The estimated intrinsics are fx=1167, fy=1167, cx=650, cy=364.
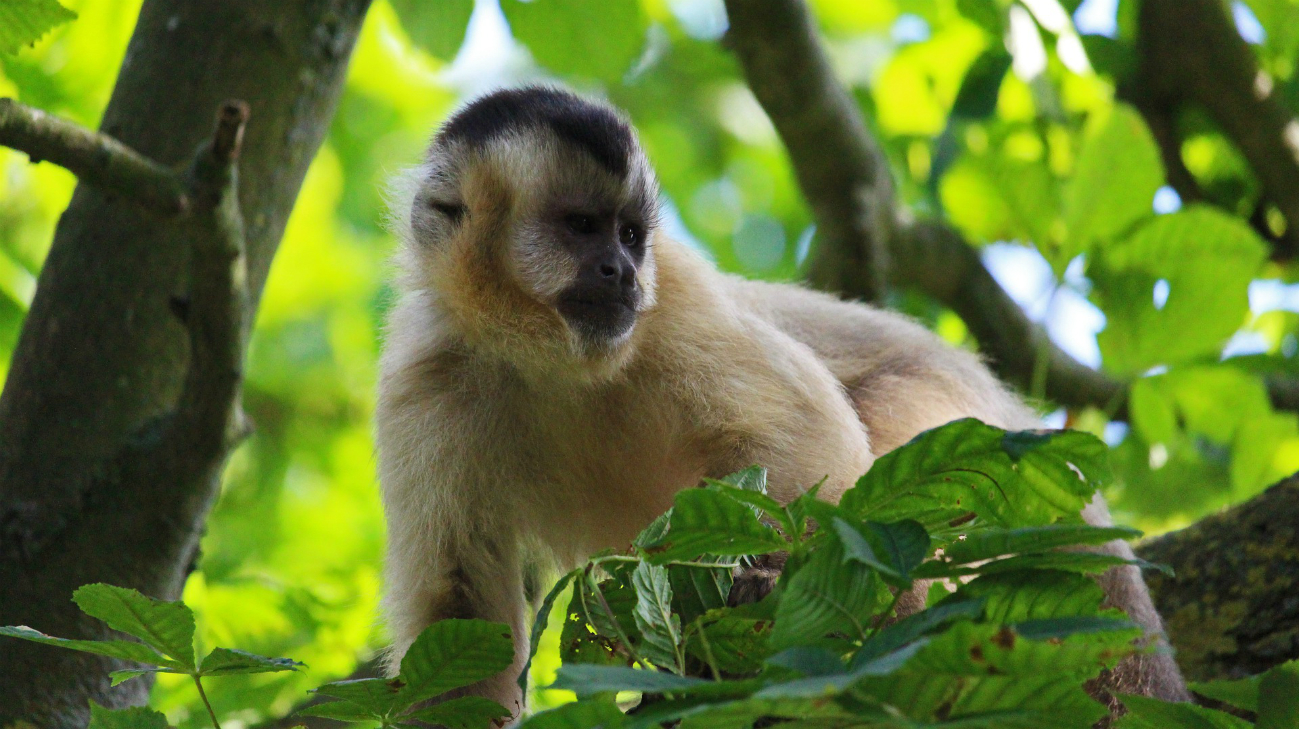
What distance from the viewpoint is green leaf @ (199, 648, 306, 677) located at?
6.79 feet

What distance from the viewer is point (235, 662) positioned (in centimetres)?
210

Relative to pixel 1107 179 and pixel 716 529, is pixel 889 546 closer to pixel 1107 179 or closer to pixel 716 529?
pixel 716 529

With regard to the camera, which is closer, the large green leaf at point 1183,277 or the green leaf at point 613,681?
the green leaf at point 613,681

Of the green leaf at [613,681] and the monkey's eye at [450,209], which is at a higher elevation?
the monkey's eye at [450,209]

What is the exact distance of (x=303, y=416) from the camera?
26.5ft

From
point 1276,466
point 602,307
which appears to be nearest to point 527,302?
point 602,307

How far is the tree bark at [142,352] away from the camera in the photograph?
3709 millimetres

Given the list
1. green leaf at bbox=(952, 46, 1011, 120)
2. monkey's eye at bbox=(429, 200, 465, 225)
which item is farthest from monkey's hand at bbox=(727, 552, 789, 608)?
green leaf at bbox=(952, 46, 1011, 120)

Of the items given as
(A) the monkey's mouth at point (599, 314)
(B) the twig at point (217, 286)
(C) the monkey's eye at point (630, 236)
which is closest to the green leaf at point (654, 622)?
(B) the twig at point (217, 286)

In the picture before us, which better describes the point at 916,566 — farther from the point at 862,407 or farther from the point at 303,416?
the point at 303,416

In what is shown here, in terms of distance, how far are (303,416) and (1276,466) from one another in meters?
5.93

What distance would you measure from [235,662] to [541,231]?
8.12ft

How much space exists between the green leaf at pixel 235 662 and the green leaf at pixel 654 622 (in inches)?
25.1

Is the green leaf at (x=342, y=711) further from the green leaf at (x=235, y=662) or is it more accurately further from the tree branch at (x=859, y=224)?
the tree branch at (x=859, y=224)
